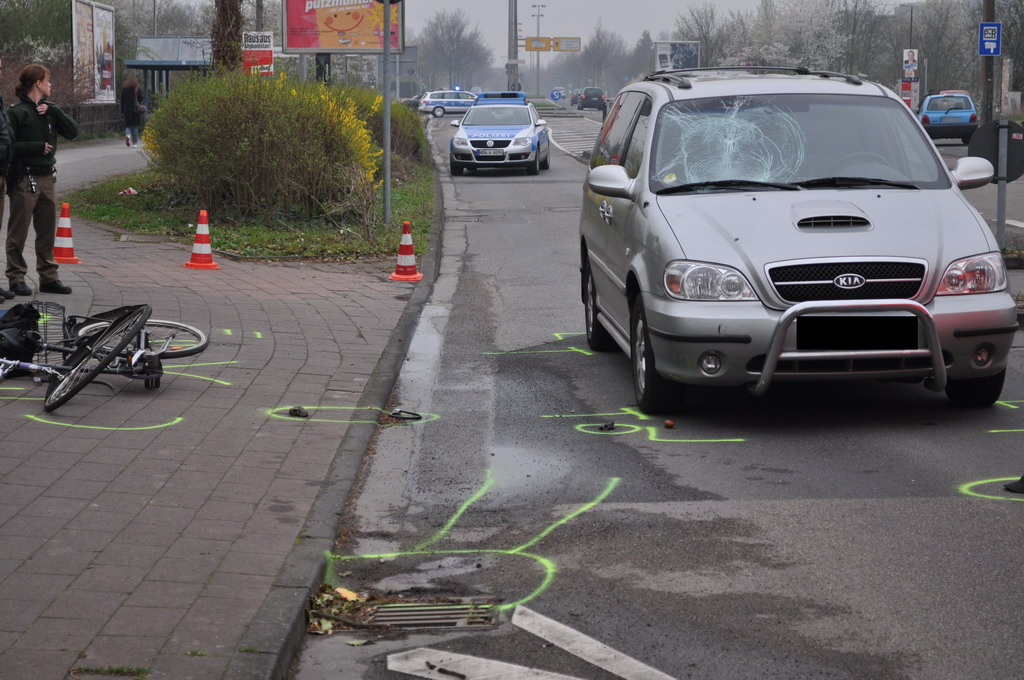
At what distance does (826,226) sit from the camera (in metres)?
6.95

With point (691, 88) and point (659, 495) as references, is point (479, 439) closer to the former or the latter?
point (659, 495)

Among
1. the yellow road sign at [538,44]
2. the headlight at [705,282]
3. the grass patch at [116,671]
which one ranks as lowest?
the grass patch at [116,671]

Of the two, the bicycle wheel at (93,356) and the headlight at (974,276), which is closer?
the headlight at (974,276)

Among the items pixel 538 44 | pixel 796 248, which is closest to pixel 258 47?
pixel 796 248

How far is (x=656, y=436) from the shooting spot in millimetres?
6934

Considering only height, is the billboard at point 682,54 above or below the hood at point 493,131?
above

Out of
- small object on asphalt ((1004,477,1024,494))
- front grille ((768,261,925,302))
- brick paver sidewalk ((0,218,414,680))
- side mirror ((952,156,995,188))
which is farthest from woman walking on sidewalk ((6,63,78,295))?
small object on asphalt ((1004,477,1024,494))

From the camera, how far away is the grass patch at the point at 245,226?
49.2 feet

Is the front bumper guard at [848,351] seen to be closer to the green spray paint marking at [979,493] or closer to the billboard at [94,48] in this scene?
the green spray paint marking at [979,493]

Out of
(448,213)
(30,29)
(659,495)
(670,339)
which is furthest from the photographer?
(30,29)

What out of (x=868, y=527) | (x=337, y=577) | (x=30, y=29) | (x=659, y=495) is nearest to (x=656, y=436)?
(x=659, y=495)

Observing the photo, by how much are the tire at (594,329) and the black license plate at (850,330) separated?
8.90 feet

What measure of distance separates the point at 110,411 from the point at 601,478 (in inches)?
111

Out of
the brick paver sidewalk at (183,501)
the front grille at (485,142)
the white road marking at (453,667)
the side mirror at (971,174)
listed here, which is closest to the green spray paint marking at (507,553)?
the brick paver sidewalk at (183,501)
